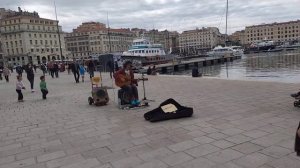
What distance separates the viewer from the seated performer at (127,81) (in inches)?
362

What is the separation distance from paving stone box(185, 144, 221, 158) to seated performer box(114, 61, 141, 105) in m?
4.38

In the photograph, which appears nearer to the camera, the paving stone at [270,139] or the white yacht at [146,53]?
the paving stone at [270,139]

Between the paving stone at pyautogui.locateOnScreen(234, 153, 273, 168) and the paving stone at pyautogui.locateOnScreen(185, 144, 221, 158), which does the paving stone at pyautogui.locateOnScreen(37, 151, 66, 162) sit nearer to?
the paving stone at pyautogui.locateOnScreen(185, 144, 221, 158)

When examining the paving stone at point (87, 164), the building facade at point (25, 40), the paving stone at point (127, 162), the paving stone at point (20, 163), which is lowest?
the paving stone at point (20, 163)

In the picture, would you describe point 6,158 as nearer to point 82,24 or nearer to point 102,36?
point 102,36

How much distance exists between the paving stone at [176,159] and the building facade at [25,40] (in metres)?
108

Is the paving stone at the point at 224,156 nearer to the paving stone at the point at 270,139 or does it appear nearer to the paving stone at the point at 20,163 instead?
the paving stone at the point at 270,139

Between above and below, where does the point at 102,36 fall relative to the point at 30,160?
above

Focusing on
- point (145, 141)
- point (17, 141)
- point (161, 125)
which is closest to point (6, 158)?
point (17, 141)

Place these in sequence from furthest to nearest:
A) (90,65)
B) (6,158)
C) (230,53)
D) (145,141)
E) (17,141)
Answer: (230,53) < (90,65) < (17,141) < (145,141) < (6,158)

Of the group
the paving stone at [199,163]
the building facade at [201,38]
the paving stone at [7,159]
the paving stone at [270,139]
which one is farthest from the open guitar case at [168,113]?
the building facade at [201,38]

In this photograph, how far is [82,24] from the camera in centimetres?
16725

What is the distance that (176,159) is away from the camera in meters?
4.69

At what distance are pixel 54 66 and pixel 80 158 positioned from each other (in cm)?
2561
